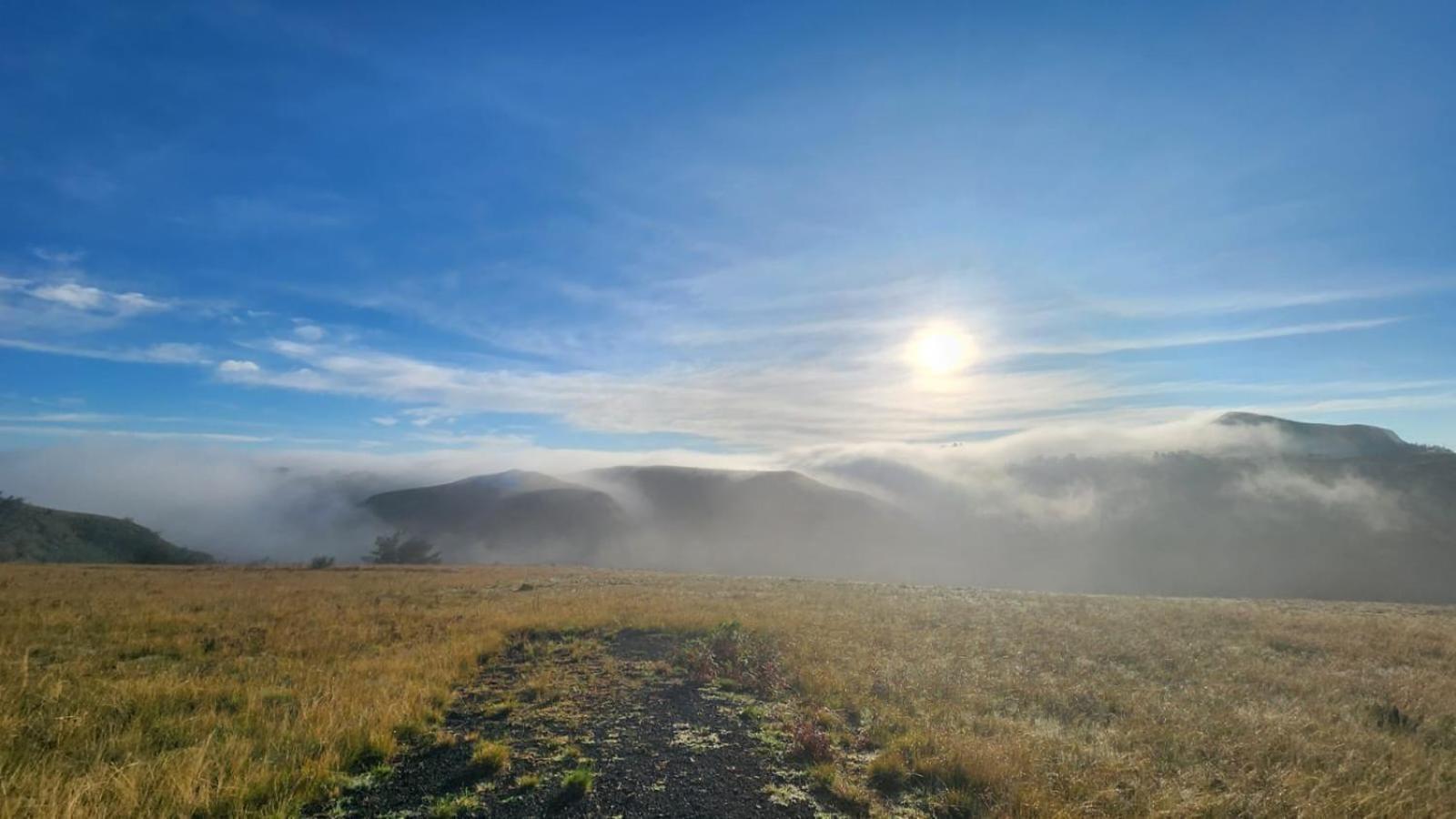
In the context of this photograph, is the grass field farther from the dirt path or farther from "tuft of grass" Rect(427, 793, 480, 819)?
"tuft of grass" Rect(427, 793, 480, 819)

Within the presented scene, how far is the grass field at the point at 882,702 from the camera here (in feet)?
22.8

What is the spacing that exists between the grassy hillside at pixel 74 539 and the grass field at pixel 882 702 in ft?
229

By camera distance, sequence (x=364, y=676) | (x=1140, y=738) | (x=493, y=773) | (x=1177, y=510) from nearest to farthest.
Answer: (x=493, y=773) → (x=1140, y=738) → (x=364, y=676) → (x=1177, y=510)

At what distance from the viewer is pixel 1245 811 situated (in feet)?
22.9

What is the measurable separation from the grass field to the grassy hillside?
69.7 m

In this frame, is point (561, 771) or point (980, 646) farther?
point (980, 646)

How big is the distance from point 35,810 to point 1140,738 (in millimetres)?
13578

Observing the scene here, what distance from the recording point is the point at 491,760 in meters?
7.72

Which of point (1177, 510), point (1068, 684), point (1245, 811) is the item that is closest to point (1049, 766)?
point (1245, 811)

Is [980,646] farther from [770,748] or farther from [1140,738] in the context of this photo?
[770,748]

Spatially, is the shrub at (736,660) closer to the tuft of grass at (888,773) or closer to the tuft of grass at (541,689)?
the tuft of grass at (541,689)

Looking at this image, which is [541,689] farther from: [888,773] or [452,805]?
[888,773]

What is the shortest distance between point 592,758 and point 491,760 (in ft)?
4.34

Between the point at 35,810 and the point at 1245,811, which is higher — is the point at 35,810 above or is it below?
above
